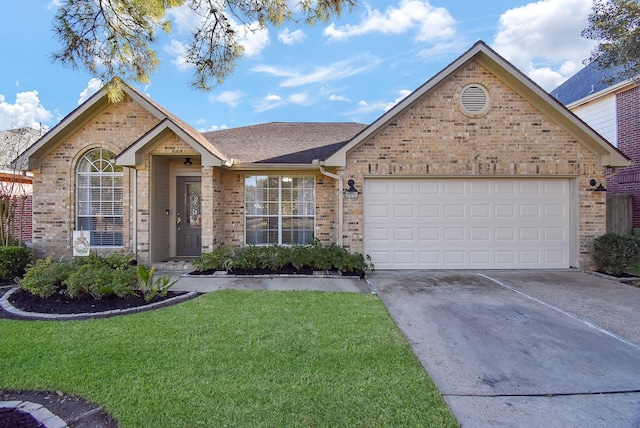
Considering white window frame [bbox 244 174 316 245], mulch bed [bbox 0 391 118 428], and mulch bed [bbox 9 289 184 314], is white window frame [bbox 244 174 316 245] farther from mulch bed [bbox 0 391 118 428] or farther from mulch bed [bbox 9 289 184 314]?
mulch bed [bbox 0 391 118 428]

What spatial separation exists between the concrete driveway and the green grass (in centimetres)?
38

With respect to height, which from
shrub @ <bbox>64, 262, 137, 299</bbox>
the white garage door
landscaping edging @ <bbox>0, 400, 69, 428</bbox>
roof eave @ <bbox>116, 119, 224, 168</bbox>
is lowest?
landscaping edging @ <bbox>0, 400, 69, 428</bbox>

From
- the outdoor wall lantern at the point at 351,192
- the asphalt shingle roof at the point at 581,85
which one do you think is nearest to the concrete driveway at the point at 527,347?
the outdoor wall lantern at the point at 351,192

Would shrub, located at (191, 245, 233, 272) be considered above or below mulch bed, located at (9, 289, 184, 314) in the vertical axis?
above

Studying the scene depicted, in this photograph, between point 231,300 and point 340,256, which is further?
point 340,256

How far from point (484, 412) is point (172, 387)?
2770 millimetres

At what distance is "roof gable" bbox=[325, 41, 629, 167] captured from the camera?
844 cm

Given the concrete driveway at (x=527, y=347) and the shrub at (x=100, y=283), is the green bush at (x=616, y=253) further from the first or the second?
the shrub at (x=100, y=283)

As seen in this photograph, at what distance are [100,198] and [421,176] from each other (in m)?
8.74

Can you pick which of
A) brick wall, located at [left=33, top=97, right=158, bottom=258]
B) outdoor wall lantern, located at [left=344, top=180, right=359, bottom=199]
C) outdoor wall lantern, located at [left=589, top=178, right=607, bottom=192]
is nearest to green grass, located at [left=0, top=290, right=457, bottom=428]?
outdoor wall lantern, located at [left=344, top=180, right=359, bottom=199]

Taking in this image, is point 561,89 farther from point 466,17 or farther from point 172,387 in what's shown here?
point 172,387

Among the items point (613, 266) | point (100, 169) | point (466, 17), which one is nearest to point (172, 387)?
point (100, 169)

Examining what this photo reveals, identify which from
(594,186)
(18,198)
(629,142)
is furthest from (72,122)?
(629,142)

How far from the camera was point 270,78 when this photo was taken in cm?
1169
